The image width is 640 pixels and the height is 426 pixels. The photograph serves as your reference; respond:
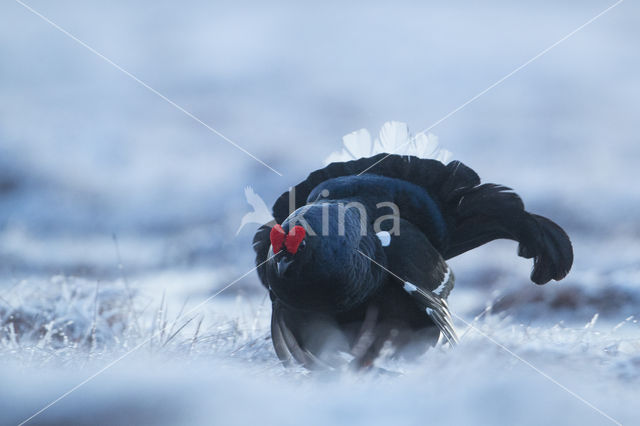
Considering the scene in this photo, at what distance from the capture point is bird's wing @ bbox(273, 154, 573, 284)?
1.62 m

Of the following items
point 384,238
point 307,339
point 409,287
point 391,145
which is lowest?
point 307,339

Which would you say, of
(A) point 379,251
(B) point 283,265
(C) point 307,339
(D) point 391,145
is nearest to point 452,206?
(D) point 391,145

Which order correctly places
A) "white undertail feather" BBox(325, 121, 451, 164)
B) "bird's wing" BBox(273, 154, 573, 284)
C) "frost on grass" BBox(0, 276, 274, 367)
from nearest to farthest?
"frost on grass" BBox(0, 276, 274, 367) < "bird's wing" BBox(273, 154, 573, 284) < "white undertail feather" BBox(325, 121, 451, 164)

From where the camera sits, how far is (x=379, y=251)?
57.5 inches

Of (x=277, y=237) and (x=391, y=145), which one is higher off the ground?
(x=391, y=145)

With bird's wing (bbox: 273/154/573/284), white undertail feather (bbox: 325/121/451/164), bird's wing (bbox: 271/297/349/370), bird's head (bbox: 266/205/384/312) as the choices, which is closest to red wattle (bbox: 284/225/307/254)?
bird's head (bbox: 266/205/384/312)

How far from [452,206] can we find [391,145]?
229mm

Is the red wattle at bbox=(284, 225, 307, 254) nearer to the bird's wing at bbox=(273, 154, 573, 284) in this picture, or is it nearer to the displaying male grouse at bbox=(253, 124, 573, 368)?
the displaying male grouse at bbox=(253, 124, 573, 368)

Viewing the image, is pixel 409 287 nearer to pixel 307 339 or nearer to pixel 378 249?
pixel 378 249

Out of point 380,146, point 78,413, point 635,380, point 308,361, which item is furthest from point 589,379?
point 380,146

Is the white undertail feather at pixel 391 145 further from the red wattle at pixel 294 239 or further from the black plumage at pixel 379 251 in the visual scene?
the red wattle at pixel 294 239

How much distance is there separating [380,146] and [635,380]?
3.46 feet

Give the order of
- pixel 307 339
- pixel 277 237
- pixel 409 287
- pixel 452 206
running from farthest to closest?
pixel 452 206, pixel 307 339, pixel 409 287, pixel 277 237

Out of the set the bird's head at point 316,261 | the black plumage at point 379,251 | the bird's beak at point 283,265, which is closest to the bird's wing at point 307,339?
the black plumage at point 379,251
